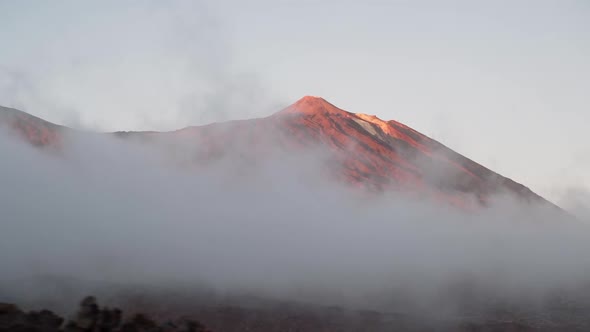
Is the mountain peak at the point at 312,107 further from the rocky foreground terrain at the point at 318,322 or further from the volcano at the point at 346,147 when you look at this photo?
the rocky foreground terrain at the point at 318,322

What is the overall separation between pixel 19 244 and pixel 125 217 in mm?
13212

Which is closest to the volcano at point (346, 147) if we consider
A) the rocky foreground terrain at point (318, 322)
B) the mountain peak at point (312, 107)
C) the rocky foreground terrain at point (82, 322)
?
the mountain peak at point (312, 107)

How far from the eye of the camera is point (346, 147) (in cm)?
8694

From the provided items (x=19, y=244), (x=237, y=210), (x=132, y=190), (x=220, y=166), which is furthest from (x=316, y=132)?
(x=19, y=244)

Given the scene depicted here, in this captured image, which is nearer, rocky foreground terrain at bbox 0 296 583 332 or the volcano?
rocky foreground terrain at bbox 0 296 583 332

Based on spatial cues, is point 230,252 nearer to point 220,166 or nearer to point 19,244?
point 19,244

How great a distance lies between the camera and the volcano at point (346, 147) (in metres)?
83.0

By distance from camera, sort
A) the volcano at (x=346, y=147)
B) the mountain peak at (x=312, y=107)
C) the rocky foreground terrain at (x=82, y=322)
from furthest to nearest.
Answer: the mountain peak at (x=312, y=107) < the volcano at (x=346, y=147) < the rocky foreground terrain at (x=82, y=322)

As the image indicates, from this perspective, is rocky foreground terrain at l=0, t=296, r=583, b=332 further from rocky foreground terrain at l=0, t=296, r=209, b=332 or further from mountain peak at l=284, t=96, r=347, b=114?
mountain peak at l=284, t=96, r=347, b=114

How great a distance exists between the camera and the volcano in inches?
3268

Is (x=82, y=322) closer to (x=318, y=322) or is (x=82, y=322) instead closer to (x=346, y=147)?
(x=318, y=322)

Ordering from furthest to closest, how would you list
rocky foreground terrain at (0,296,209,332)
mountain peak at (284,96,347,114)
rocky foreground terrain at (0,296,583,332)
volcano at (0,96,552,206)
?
mountain peak at (284,96,347,114), volcano at (0,96,552,206), rocky foreground terrain at (0,296,583,332), rocky foreground terrain at (0,296,209,332)

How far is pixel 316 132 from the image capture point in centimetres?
8988

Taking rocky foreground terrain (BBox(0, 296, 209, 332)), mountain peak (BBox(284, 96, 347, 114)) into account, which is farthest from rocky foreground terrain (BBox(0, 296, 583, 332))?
mountain peak (BBox(284, 96, 347, 114))
